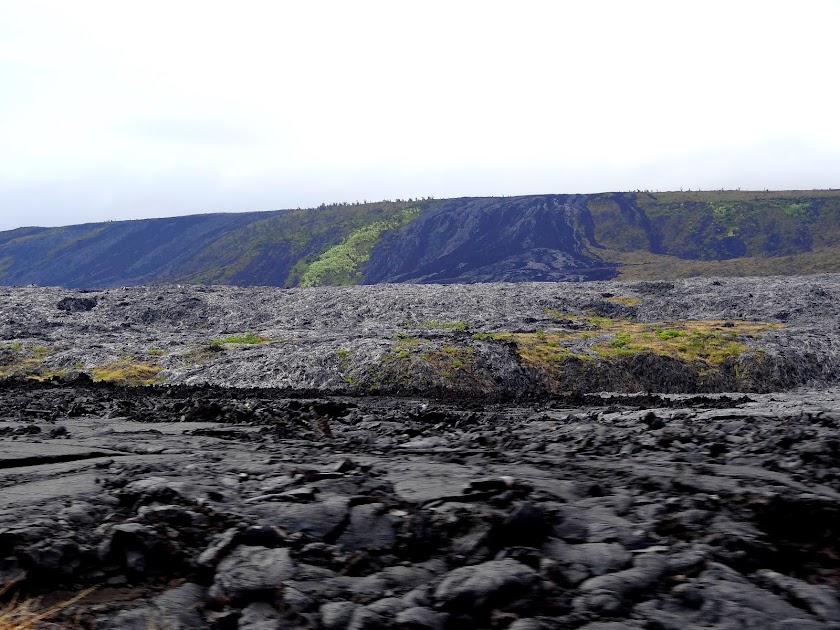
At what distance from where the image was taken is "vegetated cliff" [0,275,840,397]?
105 ft

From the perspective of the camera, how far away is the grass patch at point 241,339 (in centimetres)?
3839

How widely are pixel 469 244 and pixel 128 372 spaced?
7316 centimetres

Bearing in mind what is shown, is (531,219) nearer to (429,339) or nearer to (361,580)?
(429,339)

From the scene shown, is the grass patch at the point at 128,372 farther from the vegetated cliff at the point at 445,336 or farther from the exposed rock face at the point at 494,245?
the exposed rock face at the point at 494,245

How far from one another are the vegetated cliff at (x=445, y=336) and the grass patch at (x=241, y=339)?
8.1 inches

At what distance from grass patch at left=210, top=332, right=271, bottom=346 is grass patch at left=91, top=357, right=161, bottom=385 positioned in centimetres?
383

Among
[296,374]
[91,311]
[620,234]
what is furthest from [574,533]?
[620,234]

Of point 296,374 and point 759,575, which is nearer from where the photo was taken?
point 759,575

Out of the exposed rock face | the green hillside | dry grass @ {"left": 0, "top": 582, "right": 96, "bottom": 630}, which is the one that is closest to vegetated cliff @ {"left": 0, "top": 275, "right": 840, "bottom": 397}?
dry grass @ {"left": 0, "top": 582, "right": 96, "bottom": 630}

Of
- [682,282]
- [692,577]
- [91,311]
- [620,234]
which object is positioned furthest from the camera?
[620,234]

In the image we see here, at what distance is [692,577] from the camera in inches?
308

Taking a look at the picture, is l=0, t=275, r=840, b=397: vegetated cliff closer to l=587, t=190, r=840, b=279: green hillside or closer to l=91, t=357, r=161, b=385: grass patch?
l=91, t=357, r=161, b=385: grass patch

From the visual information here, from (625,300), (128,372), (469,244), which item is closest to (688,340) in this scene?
(625,300)

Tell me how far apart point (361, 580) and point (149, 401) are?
1538 centimetres
